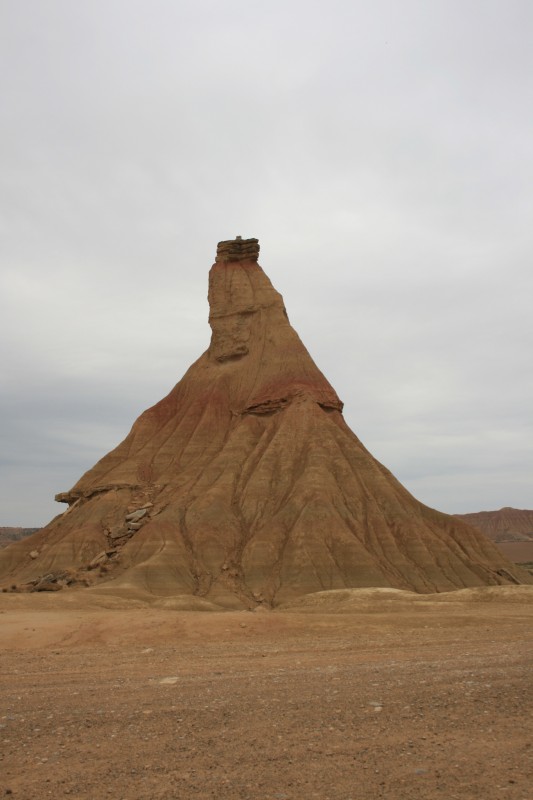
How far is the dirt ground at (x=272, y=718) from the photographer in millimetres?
7707

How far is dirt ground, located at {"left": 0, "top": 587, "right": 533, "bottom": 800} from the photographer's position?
771 cm

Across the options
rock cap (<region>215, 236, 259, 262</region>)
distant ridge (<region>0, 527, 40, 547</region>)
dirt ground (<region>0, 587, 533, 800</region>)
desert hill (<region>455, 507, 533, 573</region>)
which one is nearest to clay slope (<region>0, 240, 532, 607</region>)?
rock cap (<region>215, 236, 259, 262</region>)

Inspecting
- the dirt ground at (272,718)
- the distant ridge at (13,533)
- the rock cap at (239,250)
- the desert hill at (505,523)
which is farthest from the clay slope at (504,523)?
the dirt ground at (272,718)

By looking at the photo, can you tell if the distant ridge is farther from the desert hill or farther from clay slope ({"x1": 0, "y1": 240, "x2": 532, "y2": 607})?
the desert hill

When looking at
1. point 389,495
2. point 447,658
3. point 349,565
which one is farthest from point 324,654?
point 389,495

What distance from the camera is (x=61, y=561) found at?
155ft

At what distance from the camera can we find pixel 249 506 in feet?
158

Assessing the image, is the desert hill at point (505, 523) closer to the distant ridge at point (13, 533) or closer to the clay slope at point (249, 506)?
the distant ridge at point (13, 533)

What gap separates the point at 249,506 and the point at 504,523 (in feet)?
492

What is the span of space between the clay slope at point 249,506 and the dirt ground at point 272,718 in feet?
70.0

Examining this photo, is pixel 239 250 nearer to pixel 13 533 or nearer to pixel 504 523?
pixel 13 533

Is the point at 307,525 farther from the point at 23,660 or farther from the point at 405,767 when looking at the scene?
the point at 405,767

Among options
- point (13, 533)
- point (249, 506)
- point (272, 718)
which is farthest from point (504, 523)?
point (272, 718)

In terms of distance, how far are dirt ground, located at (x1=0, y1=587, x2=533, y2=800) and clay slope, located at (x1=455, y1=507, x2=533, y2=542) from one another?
520ft
